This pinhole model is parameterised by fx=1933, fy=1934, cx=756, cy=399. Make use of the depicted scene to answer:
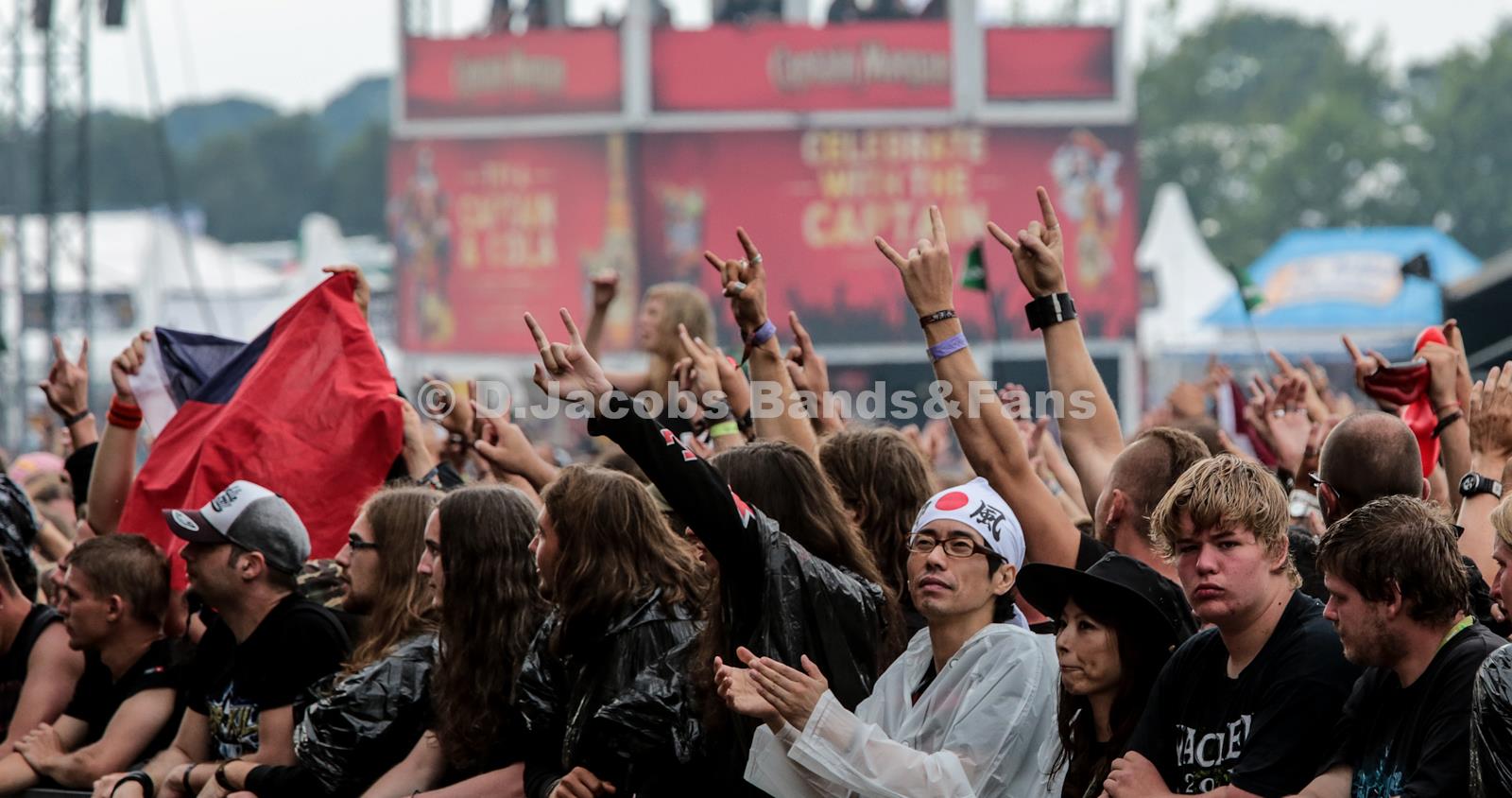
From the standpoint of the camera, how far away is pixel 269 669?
17.3 feet

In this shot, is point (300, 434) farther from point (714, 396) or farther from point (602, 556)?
point (602, 556)

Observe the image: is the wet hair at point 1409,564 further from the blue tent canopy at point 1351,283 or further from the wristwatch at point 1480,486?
the blue tent canopy at point 1351,283

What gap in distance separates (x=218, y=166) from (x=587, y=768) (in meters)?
88.6

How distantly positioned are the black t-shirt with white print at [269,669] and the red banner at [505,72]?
1130 inches

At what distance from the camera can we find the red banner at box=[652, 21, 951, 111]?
1300 inches

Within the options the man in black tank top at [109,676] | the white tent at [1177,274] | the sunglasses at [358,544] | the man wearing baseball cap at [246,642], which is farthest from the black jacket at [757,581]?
the white tent at [1177,274]

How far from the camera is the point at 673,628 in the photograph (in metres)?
4.58

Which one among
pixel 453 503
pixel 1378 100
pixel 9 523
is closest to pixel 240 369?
pixel 9 523

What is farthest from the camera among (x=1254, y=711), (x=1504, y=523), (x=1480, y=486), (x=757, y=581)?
(x=1480, y=486)

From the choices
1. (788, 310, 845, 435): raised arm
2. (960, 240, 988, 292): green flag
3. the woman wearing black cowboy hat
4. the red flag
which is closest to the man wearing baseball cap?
the red flag

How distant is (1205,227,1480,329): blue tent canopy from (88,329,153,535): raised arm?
2567cm

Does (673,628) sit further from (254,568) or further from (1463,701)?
(1463,701)

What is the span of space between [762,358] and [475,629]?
1172 millimetres

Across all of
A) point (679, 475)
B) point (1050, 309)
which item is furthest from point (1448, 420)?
point (679, 475)
